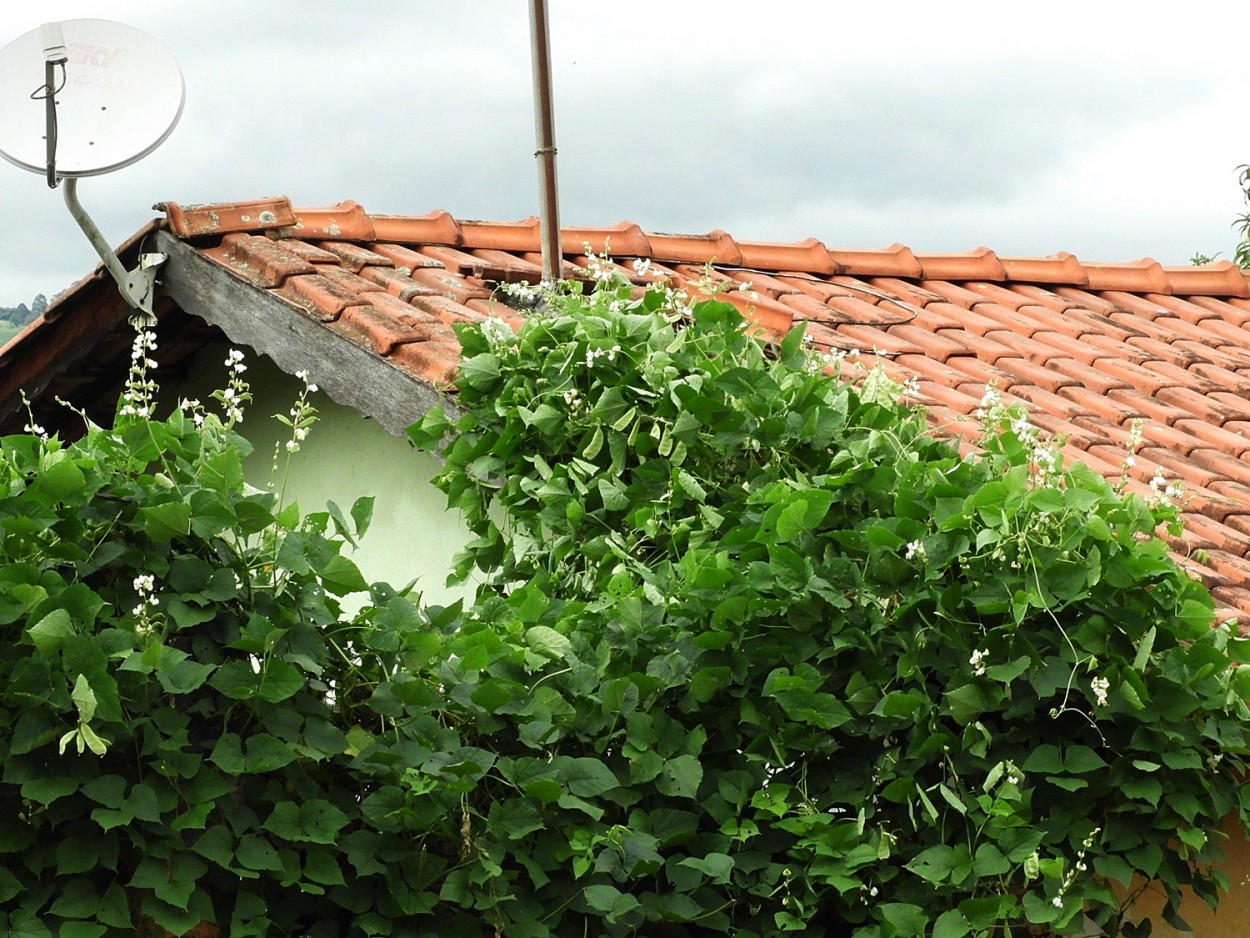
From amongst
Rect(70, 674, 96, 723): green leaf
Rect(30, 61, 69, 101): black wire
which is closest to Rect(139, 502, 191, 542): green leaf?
Rect(70, 674, 96, 723): green leaf

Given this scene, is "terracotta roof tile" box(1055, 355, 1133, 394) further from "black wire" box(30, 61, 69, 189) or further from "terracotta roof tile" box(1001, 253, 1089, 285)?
"black wire" box(30, 61, 69, 189)

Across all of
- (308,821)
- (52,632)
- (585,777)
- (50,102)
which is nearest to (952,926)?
(585,777)

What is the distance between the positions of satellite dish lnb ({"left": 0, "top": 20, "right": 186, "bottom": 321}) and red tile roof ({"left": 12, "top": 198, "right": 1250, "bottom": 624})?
0.72 meters

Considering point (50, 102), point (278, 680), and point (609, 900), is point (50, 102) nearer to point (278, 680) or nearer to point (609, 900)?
point (278, 680)

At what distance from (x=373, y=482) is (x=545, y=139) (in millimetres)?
1445

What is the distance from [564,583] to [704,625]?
65cm

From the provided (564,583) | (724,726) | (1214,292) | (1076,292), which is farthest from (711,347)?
(1214,292)

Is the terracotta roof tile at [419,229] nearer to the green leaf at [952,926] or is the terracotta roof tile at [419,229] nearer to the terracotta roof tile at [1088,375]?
the terracotta roof tile at [1088,375]

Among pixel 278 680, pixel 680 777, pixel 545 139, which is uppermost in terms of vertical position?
pixel 545 139

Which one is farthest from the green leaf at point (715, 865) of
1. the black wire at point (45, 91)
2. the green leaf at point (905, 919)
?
the black wire at point (45, 91)

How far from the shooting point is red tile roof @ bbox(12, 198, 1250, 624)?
16.0 feet

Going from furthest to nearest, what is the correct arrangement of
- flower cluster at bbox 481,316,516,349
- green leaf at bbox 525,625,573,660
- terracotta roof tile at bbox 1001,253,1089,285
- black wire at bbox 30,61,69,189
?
terracotta roof tile at bbox 1001,253,1089,285 → black wire at bbox 30,61,69,189 → flower cluster at bbox 481,316,516,349 → green leaf at bbox 525,625,573,660

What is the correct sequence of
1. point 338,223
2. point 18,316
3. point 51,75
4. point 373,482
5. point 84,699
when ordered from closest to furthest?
point 84,699, point 51,75, point 373,482, point 338,223, point 18,316

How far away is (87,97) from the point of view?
4625 mm
